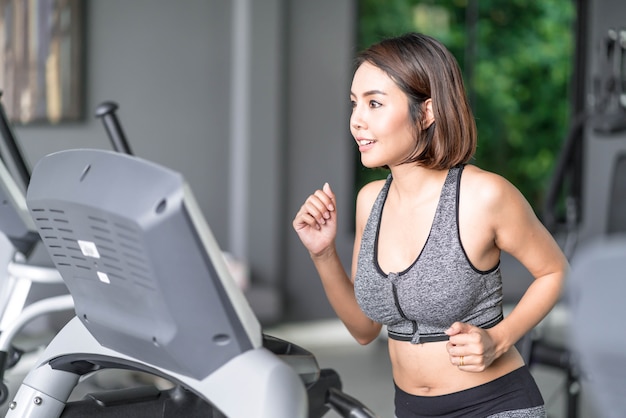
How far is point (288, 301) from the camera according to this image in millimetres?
5621

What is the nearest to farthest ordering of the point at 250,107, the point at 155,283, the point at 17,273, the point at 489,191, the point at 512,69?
the point at 155,283
the point at 489,191
the point at 17,273
the point at 250,107
the point at 512,69

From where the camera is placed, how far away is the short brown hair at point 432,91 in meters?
1.49

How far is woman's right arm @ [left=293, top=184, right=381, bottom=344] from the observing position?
5.18ft

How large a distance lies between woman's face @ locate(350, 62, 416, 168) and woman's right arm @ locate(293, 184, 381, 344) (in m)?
0.11

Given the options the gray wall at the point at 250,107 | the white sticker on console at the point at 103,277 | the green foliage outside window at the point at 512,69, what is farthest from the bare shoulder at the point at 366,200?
the green foliage outside window at the point at 512,69

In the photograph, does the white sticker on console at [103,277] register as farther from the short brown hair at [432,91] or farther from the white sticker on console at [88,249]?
the short brown hair at [432,91]

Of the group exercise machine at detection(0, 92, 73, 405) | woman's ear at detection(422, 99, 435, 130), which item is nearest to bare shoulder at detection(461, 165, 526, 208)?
woman's ear at detection(422, 99, 435, 130)

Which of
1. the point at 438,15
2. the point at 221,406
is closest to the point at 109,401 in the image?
the point at 221,406

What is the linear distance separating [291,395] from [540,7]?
5298 millimetres

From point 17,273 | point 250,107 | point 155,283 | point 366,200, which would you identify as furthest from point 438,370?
point 250,107

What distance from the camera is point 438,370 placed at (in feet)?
5.06

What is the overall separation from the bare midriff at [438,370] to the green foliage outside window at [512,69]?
4.08m

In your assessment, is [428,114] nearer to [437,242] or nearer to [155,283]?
[437,242]

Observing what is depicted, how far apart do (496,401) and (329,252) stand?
364 millimetres
